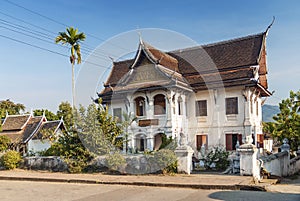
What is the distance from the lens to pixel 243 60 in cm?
2216

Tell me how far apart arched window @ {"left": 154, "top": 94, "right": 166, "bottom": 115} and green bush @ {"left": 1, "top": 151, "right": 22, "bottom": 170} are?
360 inches

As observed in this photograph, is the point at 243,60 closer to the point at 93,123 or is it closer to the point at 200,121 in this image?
the point at 200,121

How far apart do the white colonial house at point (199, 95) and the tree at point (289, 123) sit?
4.14ft

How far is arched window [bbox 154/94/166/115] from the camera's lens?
2187 cm

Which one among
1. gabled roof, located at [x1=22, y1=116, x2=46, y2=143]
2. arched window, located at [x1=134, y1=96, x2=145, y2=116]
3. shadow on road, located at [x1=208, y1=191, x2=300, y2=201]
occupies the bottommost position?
shadow on road, located at [x1=208, y1=191, x2=300, y2=201]

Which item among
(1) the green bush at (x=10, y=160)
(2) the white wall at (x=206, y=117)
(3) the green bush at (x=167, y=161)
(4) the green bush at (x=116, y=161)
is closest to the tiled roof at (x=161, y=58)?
(2) the white wall at (x=206, y=117)

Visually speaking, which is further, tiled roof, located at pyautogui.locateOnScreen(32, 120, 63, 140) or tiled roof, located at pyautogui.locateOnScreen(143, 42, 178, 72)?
tiled roof, located at pyautogui.locateOnScreen(32, 120, 63, 140)

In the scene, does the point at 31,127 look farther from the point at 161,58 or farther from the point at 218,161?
the point at 218,161

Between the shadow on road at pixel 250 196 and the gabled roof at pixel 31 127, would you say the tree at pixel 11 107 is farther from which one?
the shadow on road at pixel 250 196

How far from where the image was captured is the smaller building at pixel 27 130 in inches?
1232

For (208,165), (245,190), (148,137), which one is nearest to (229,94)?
(148,137)

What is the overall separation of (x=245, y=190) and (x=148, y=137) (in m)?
12.1

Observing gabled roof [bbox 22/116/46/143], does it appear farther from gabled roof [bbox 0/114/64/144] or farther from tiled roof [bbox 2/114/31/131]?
tiled roof [bbox 2/114/31/131]

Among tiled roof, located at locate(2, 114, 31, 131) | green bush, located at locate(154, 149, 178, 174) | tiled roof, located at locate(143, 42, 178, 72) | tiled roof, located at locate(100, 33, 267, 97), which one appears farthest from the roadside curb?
tiled roof, located at locate(2, 114, 31, 131)
